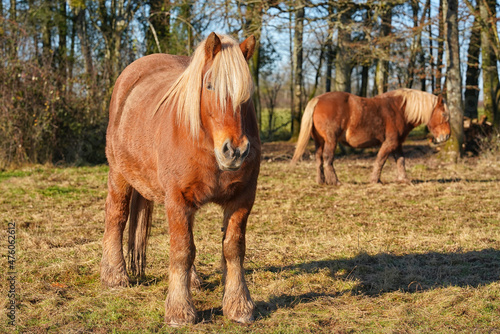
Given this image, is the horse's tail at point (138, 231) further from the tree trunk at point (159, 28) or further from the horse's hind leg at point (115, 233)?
the tree trunk at point (159, 28)

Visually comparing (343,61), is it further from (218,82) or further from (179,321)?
(179,321)

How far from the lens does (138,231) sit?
422 centimetres

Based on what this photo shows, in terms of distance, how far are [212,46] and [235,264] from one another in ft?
4.88

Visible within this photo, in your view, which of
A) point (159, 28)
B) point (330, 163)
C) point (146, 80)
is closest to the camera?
point (146, 80)

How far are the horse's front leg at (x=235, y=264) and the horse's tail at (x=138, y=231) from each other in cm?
110

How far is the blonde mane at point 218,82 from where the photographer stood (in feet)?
9.46

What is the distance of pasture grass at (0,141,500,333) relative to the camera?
10.8 ft

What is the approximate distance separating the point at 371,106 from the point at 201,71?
7405 millimetres

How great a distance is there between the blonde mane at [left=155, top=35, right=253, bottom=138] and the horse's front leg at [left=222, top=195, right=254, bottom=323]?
0.61 metres

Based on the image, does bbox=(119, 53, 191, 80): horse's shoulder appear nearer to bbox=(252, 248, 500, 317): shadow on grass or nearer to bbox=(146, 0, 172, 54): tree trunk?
bbox=(252, 248, 500, 317): shadow on grass

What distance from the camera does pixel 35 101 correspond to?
35.8ft

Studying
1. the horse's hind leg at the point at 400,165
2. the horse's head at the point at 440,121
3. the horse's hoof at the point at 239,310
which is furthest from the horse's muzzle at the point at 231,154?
the horse's head at the point at 440,121

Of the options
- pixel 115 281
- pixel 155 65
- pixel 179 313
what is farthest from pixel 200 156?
pixel 155 65

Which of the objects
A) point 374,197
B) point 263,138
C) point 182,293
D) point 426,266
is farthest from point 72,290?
point 263,138
